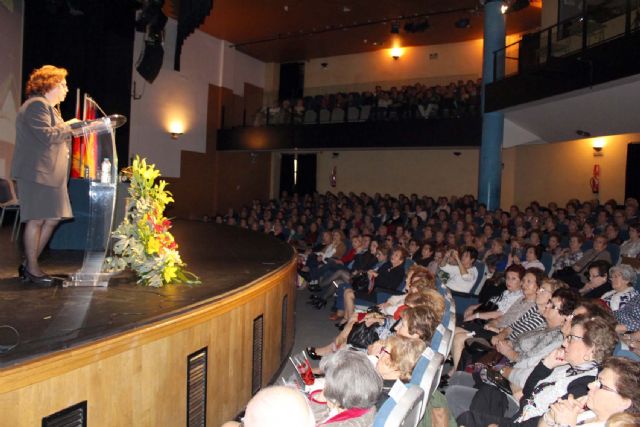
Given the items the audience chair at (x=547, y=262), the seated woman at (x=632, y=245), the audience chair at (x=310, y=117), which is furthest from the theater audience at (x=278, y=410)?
the audience chair at (x=310, y=117)

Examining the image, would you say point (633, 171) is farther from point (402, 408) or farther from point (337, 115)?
point (402, 408)

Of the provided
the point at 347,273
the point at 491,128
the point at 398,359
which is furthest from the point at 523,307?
the point at 491,128

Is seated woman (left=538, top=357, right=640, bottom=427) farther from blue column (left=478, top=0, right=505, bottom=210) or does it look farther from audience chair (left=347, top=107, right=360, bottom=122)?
audience chair (left=347, top=107, right=360, bottom=122)

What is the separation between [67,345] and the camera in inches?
74.1

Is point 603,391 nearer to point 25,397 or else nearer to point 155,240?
point 25,397

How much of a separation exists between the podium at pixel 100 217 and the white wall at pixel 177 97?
995 centimetres

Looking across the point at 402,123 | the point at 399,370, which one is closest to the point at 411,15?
the point at 402,123

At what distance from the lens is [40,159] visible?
2971mm

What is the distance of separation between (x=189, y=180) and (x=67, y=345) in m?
13.2

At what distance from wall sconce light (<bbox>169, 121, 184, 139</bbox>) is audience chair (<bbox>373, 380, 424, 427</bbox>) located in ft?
43.0

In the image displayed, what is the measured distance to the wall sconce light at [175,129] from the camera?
46.0ft

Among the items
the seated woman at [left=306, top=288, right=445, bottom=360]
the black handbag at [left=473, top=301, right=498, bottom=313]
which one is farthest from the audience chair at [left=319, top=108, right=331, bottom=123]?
the seated woman at [left=306, top=288, right=445, bottom=360]

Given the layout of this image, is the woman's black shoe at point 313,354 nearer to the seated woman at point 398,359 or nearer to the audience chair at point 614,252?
the seated woman at point 398,359

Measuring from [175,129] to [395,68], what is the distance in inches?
258
